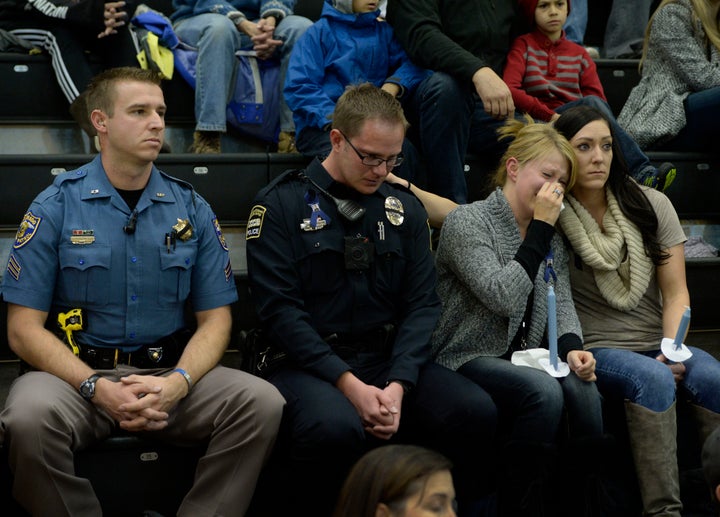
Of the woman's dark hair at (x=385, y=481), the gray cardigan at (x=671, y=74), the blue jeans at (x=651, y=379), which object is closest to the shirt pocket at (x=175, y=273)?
the woman's dark hair at (x=385, y=481)

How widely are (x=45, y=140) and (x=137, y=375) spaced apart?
5.77 ft

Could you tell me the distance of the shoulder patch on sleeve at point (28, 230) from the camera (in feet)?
8.13

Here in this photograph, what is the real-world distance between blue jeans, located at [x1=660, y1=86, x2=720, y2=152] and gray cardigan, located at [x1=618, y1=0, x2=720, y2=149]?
0.04m

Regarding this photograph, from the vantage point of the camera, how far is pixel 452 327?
→ 2850 mm

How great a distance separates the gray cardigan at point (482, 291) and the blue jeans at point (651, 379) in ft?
0.47

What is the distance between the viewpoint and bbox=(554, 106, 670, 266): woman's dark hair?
9.75 feet

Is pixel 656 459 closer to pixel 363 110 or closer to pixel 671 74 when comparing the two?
pixel 363 110

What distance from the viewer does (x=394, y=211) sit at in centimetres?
278

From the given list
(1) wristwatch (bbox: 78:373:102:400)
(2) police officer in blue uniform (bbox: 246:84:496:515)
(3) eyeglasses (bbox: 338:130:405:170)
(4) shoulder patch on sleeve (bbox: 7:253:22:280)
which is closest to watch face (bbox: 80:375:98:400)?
(1) wristwatch (bbox: 78:373:102:400)

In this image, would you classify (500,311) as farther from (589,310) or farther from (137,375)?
(137,375)

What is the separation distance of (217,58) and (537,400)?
198 centimetres

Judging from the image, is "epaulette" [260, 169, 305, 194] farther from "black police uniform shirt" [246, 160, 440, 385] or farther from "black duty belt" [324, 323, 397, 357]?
"black duty belt" [324, 323, 397, 357]

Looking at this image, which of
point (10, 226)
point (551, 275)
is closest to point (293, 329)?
point (551, 275)

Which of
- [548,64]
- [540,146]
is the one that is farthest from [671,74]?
[540,146]
